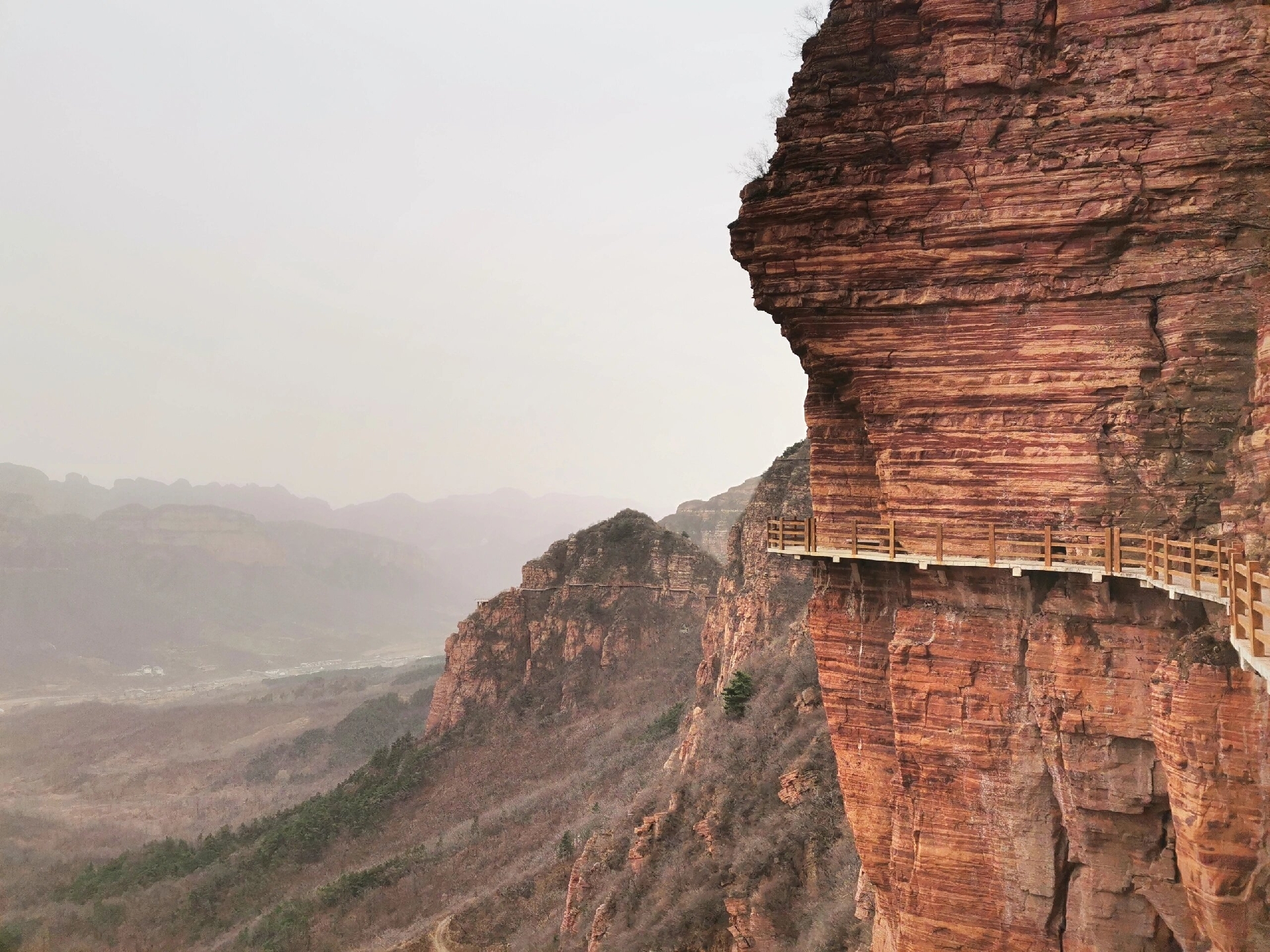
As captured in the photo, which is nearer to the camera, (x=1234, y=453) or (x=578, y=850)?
(x=1234, y=453)

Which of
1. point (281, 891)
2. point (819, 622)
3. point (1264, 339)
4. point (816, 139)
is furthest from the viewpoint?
point (281, 891)

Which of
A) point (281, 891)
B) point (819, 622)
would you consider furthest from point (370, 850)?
point (819, 622)

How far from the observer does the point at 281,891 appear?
49.3 meters

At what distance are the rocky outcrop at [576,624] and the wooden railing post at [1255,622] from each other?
58.7 meters

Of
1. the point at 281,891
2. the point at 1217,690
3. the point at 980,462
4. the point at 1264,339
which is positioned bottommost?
the point at 281,891

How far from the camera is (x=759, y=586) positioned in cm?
4691

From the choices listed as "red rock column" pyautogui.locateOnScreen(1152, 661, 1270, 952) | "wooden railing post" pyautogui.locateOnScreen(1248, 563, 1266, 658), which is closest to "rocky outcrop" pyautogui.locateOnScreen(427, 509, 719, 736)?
"red rock column" pyautogui.locateOnScreen(1152, 661, 1270, 952)

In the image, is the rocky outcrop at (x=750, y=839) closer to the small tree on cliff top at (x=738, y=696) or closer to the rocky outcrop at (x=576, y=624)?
the small tree on cliff top at (x=738, y=696)

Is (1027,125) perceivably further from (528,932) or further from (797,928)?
(528,932)

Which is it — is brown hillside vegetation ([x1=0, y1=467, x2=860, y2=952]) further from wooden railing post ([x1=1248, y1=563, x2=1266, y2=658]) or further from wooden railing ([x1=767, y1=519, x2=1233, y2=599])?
wooden railing post ([x1=1248, y1=563, x2=1266, y2=658])

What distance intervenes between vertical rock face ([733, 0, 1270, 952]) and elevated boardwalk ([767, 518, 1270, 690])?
359mm

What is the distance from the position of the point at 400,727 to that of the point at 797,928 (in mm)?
83296

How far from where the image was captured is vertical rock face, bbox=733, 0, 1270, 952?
39.8 feet

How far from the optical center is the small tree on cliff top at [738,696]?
1406 inches
